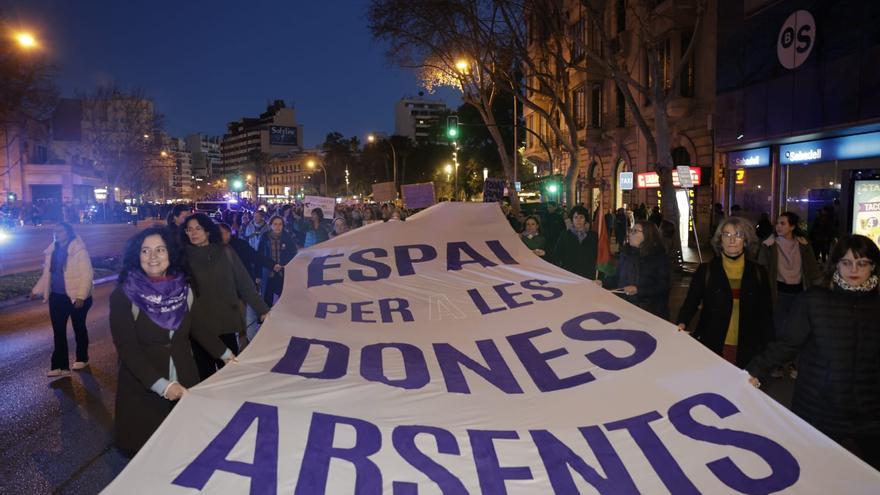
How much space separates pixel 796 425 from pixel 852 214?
13089 millimetres

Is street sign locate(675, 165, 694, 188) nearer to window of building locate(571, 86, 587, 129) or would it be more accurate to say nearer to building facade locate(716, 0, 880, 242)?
building facade locate(716, 0, 880, 242)

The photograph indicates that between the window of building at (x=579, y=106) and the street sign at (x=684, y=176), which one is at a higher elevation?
the window of building at (x=579, y=106)

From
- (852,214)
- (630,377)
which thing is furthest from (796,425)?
(852,214)

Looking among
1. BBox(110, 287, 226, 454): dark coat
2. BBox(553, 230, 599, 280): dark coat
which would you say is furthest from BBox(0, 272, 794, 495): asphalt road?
BBox(553, 230, 599, 280): dark coat

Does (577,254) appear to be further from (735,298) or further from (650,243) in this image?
(735,298)

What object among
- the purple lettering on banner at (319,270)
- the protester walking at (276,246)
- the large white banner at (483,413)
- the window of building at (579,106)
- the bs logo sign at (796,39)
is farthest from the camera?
the window of building at (579,106)

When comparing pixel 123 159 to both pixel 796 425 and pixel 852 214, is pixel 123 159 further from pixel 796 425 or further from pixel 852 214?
pixel 796 425

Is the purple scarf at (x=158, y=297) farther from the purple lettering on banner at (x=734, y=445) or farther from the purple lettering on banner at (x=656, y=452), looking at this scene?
the purple lettering on banner at (x=734, y=445)

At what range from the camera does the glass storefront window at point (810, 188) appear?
1792cm

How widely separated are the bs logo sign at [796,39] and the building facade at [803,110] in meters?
0.03

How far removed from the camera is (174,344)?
12.8ft

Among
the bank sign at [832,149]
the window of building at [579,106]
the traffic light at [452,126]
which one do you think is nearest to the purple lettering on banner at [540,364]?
the bank sign at [832,149]

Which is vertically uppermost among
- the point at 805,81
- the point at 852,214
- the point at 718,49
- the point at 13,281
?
the point at 718,49

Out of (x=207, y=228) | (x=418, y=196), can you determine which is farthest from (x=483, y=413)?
(x=418, y=196)
